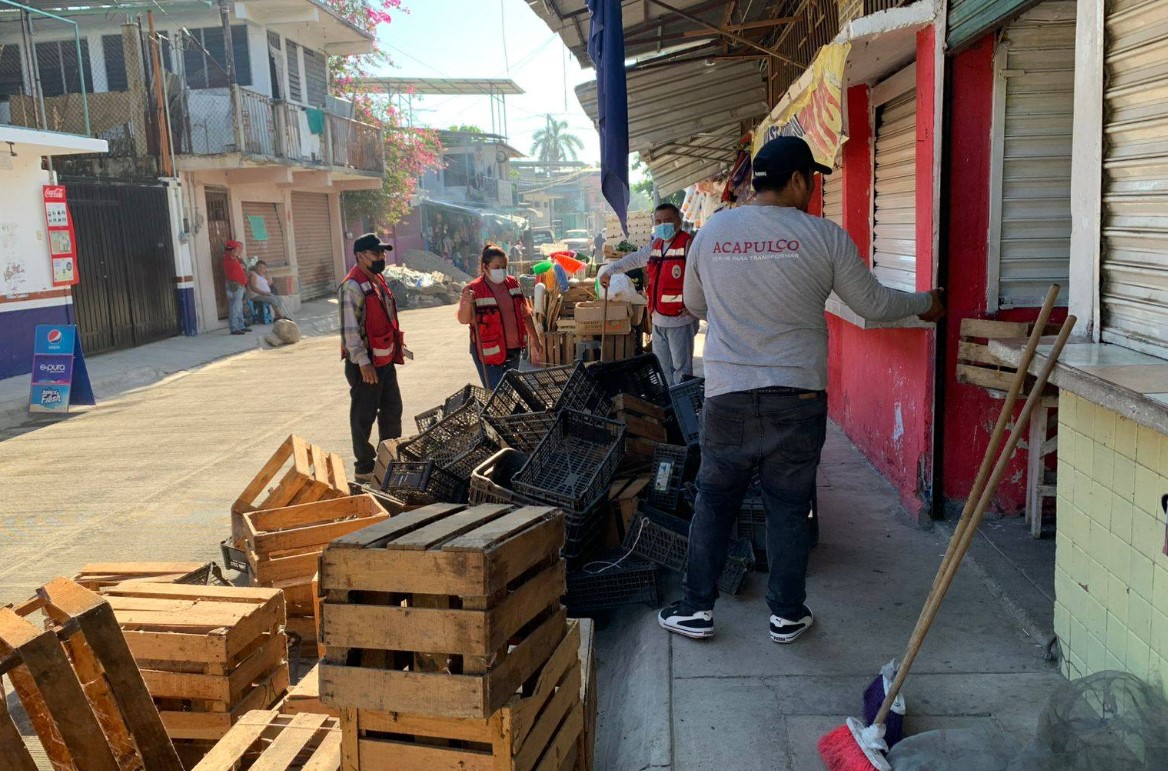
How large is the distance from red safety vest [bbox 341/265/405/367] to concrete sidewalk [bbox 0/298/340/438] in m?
6.12

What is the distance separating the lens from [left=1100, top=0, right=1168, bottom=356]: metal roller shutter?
3.00m

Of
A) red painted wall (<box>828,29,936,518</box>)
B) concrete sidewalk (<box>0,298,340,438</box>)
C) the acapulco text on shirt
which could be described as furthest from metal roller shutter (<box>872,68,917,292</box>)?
concrete sidewalk (<box>0,298,340,438</box>)

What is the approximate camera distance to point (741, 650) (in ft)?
13.4

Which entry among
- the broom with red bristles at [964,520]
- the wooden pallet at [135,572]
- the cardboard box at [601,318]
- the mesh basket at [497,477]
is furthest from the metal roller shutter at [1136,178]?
the cardboard box at [601,318]

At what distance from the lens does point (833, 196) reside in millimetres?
8656

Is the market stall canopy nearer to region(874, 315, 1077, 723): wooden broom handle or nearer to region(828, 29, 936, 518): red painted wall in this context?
region(828, 29, 936, 518): red painted wall

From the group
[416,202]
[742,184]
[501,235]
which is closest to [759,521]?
[742,184]

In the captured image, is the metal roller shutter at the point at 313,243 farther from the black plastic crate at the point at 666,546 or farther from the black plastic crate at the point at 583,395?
the black plastic crate at the point at 666,546

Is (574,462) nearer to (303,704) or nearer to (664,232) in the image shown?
(303,704)

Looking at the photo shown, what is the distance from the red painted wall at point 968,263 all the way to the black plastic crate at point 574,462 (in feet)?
6.18

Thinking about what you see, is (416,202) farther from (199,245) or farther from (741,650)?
(741,650)

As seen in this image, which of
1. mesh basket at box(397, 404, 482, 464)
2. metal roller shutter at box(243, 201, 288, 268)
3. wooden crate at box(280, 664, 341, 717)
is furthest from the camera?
metal roller shutter at box(243, 201, 288, 268)

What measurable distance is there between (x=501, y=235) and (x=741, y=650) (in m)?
43.8

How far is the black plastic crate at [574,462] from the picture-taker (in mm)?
Result: 5082
